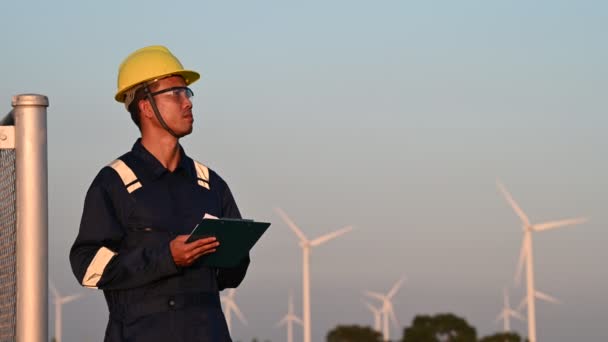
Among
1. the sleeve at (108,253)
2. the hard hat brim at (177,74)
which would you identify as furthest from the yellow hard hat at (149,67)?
the sleeve at (108,253)

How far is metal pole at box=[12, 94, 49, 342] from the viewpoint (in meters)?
9.66

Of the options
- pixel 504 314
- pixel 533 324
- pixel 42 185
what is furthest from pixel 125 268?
pixel 504 314

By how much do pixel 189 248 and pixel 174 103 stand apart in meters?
1.18

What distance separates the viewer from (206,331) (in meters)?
9.30

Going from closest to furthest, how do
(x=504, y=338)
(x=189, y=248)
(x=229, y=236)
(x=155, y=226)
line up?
(x=189, y=248) → (x=229, y=236) → (x=155, y=226) → (x=504, y=338)

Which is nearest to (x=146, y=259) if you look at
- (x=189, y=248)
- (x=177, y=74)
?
(x=189, y=248)

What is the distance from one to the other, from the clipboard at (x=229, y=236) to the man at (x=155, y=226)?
70 mm

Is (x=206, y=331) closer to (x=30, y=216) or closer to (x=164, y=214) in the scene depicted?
(x=164, y=214)

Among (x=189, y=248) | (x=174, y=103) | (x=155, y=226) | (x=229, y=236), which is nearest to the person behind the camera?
(x=189, y=248)

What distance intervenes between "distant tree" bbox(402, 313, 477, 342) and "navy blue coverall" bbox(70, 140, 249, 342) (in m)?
133

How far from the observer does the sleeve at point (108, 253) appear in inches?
358

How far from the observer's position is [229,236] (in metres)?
9.12

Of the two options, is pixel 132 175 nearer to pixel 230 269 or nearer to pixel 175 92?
pixel 175 92

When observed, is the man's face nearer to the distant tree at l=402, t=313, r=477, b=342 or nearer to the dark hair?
the dark hair
